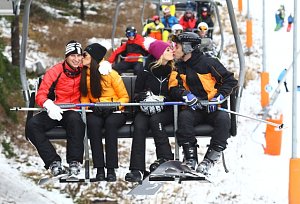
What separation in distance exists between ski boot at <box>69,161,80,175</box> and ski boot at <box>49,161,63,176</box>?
0.10m

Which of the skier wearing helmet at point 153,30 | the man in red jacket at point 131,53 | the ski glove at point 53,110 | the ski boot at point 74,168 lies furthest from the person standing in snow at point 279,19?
the ski glove at point 53,110

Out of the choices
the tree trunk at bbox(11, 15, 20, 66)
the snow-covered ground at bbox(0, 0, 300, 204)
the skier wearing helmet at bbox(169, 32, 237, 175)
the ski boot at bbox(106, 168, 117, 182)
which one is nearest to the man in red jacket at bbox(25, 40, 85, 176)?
the ski boot at bbox(106, 168, 117, 182)

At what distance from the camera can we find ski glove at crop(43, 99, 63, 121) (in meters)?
5.68

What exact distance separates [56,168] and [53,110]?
548mm

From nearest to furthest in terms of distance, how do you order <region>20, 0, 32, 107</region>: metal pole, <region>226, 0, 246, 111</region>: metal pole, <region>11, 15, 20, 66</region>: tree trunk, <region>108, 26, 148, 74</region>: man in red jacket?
<region>20, 0, 32, 107</region>: metal pole, <region>226, 0, 246, 111</region>: metal pole, <region>108, 26, 148, 74</region>: man in red jacket, <region>11, 15, 20, 66</region>: tree trunk

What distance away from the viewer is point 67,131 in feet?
19.3

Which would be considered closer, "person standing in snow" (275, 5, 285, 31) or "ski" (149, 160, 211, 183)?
"ski" (149, 160, 211, 183)

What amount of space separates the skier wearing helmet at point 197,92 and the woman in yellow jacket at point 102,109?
53 centimetres

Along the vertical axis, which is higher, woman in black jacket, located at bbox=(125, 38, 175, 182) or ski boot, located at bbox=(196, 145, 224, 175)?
woman in black jacket, located at bbox=(125, 38, 175, 182)

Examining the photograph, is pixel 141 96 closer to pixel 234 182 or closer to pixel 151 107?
pixel 151 107

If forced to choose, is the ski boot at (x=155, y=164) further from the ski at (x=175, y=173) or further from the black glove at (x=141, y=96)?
the black glove at (x=141, y=96)

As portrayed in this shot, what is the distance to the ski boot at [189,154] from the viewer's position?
19.2 ft

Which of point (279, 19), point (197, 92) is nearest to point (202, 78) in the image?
point (197, 92)

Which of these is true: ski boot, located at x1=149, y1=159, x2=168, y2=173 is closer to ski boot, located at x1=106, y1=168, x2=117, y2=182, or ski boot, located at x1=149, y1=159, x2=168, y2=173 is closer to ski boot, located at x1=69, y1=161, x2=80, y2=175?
ski boot, located at x1=106, y1=168, x2=117, y2=182
